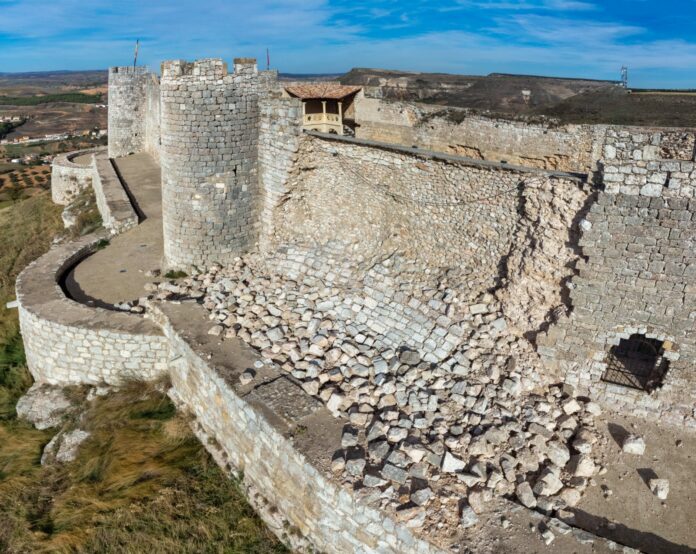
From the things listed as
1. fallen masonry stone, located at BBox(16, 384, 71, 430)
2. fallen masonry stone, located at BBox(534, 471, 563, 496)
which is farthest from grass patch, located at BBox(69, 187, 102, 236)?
fallen masonry stone, located at BBox(534, 471, 563, 496)

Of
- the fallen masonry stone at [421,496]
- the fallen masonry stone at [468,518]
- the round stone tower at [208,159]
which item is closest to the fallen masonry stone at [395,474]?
the fallen masonry stone at [421,496]

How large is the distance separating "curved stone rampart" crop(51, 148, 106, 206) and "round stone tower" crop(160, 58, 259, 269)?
11481 millimetres

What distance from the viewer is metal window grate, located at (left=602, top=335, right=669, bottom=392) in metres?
5.89

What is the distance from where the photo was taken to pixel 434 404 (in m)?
5.80

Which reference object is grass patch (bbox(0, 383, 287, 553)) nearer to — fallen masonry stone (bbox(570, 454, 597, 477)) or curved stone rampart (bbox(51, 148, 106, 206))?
fallen masonry stone (bbox(570, 454, 597, 477))

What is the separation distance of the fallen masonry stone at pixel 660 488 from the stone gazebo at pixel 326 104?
10212mm

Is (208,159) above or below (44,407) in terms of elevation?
above

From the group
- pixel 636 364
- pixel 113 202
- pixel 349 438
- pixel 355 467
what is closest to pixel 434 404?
pixel 349 438

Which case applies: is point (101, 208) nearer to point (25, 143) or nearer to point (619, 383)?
point (619, 383)

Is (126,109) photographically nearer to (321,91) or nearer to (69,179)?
(69,179)

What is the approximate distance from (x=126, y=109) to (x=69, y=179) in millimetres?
3225

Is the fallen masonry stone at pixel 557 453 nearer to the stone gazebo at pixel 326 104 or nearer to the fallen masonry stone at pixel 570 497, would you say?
the fallen masonry stone at pixel 570 497

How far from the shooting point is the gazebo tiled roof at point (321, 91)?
13.3 m

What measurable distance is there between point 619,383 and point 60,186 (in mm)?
19339
